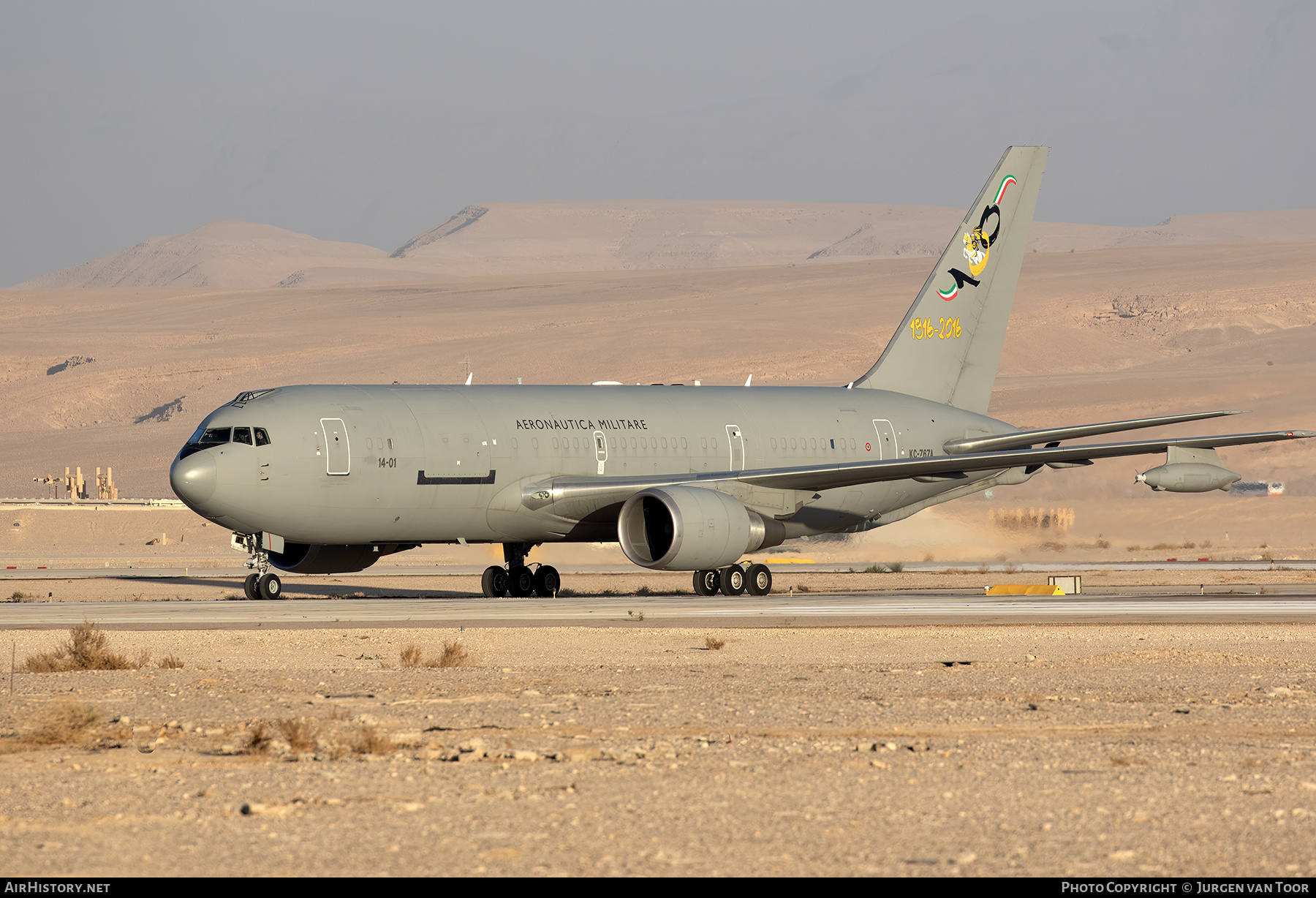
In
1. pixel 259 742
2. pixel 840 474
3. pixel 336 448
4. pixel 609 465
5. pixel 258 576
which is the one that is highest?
pixel 336 448

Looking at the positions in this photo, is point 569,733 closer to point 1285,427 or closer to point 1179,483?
point 1179,483

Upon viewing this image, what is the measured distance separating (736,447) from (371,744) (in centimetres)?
2287

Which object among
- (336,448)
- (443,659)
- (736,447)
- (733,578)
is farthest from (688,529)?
(443,659)

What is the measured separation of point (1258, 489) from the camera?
71.7 m

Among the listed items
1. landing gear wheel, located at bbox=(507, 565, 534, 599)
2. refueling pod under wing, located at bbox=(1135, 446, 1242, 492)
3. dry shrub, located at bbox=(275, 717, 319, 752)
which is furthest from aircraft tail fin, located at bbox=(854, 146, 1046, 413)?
dry shrub, located at bbox=(275, 717, 319, 752)

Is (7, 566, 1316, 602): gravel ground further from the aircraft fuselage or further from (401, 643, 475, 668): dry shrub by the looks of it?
(401, 643, 475, 668): dry shrub

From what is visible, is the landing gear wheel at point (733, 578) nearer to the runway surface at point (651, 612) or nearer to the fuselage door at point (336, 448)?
the runway surface at point (651, 612)

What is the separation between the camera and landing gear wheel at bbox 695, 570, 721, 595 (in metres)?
31.5

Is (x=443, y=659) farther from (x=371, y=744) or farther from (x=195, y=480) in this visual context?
(x=195, y=480)

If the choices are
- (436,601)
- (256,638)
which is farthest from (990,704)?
(436,601)

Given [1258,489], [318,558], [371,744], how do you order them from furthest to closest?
[1258,489], [318,558], [371,744]

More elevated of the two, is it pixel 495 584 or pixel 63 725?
pixel 495 584

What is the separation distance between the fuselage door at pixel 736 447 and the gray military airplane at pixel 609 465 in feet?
0.14

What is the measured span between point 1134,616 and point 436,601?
11.9 meters
